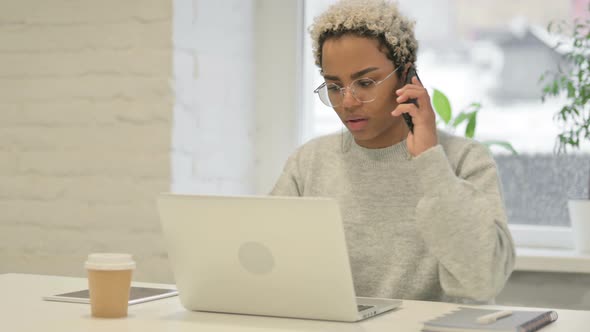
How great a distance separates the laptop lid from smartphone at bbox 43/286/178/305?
0.14 m

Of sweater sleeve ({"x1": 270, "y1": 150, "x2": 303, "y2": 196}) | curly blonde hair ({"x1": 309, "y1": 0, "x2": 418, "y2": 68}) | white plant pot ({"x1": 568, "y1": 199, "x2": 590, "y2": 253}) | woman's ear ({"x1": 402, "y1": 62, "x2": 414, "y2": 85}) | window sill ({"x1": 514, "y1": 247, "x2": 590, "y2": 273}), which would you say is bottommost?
window sill ({"x1": 514, "y1": 247, "x2": 590, "y2": 273})

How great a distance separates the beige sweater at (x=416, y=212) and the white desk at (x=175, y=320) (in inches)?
5.1

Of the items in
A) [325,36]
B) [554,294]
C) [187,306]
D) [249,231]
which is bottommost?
[554,294]

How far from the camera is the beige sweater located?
1.45 m

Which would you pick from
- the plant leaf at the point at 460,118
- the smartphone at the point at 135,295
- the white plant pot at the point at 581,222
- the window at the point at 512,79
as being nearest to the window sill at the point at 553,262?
the white plant pot at the point at 581,222

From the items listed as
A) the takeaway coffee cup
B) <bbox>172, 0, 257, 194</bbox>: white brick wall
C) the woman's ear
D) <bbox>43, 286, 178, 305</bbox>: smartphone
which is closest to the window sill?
the woman's ear

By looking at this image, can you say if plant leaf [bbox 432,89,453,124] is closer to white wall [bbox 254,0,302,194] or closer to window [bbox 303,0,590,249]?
window [bbox 303,0,590,249]

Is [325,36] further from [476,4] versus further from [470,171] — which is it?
[476,4]

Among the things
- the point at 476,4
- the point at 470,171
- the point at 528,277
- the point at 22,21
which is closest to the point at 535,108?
the point at 476,4

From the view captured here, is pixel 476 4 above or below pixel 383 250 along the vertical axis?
above

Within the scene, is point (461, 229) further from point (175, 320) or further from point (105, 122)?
point (105, 122)

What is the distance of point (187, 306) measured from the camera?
1305 millimetres

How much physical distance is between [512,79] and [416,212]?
110 centimetres

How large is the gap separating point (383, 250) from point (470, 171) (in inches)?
9.1
